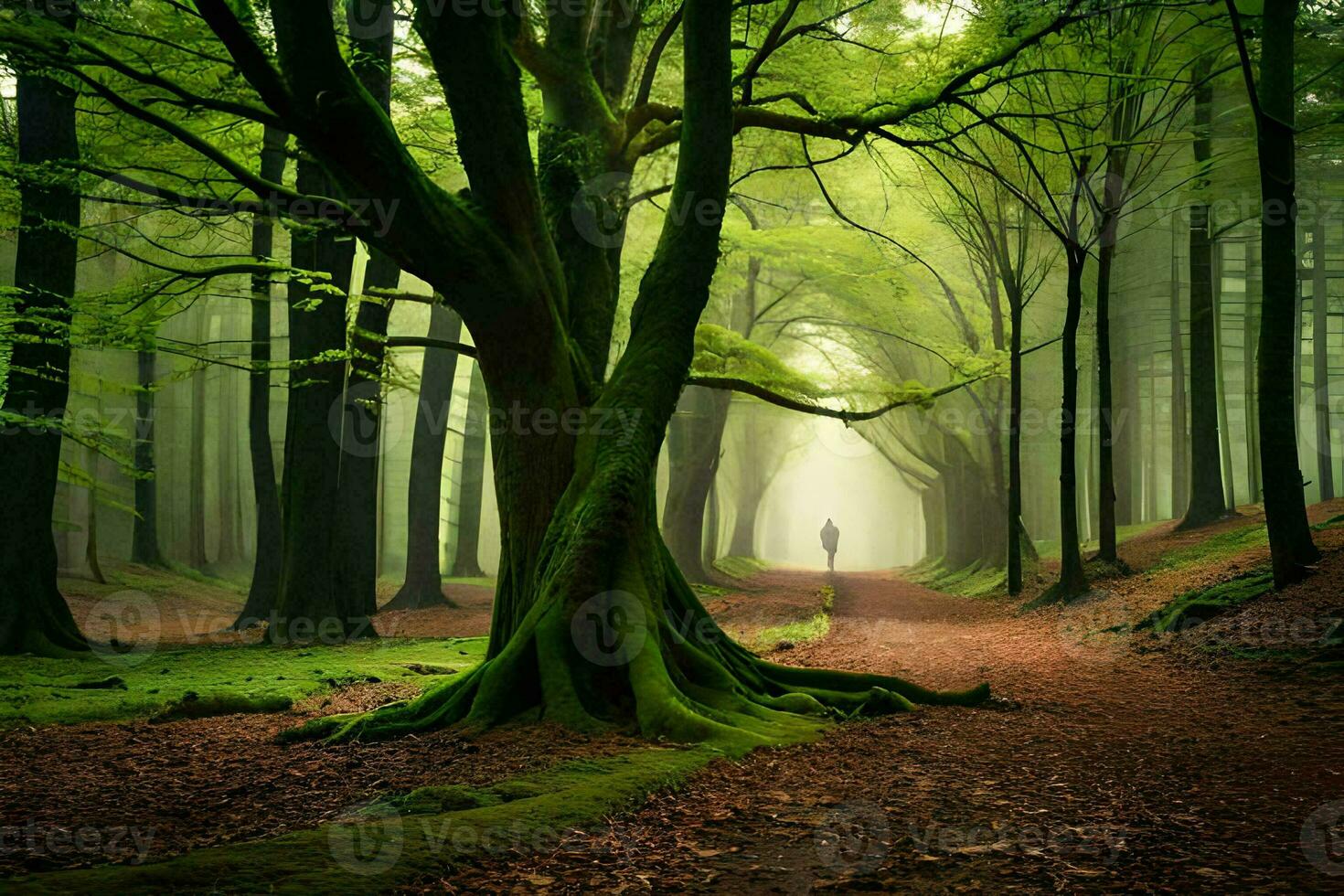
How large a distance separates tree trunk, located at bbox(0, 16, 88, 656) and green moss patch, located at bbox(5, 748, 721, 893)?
8172 mm

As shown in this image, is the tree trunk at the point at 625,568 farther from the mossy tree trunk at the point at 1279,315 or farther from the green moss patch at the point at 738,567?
the green moss patch at the point at 738,567

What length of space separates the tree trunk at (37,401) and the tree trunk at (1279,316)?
459 inches

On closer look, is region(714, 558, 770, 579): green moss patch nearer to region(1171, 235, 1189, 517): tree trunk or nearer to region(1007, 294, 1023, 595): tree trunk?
region(1171, 235, 1189, 517): tree trunk

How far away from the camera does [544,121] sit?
820 centimetres

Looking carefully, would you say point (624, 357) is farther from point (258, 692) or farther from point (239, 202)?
point (258, 692)

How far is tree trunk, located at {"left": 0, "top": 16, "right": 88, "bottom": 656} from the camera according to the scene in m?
9.89

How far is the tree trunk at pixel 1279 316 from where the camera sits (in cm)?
836

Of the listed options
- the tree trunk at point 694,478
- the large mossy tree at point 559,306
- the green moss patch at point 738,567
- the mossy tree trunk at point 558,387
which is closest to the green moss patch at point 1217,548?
the large mossy tree at point 559,306

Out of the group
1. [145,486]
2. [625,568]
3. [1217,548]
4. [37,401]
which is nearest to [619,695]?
[625,568]

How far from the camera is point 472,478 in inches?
975

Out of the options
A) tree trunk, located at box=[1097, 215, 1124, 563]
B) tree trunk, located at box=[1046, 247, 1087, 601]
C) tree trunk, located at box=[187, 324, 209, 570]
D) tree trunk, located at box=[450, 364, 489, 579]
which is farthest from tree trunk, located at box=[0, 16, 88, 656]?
tree trunk, located at box=[187, 324, 209, 570]

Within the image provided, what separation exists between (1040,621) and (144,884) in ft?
37.4

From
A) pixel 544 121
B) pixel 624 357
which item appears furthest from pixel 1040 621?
pixel 544 121

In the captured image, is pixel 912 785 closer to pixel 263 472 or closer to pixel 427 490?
pixel 263 472
